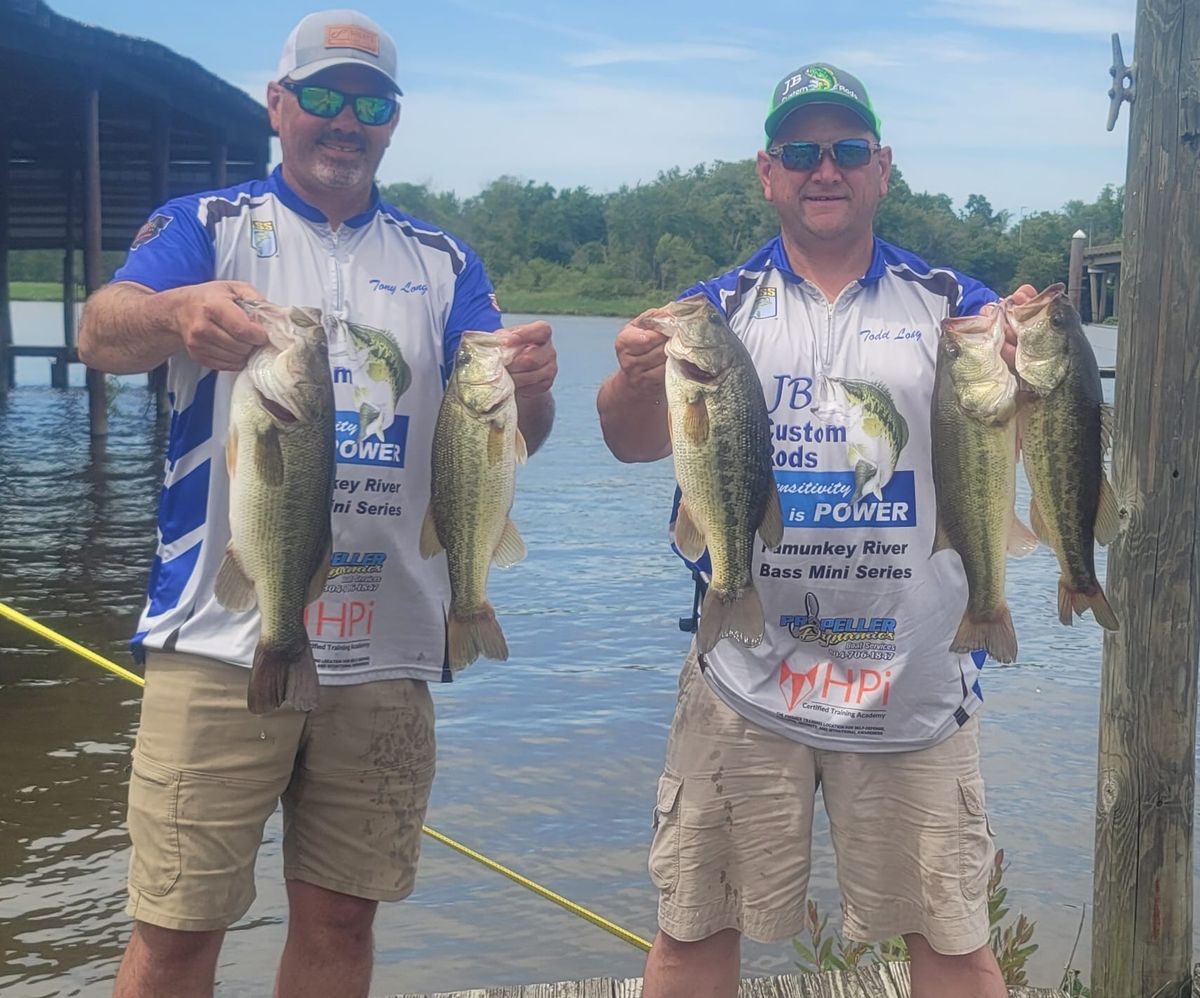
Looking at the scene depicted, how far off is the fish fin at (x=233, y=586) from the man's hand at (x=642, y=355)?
3.59 feet

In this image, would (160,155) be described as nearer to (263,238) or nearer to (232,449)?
(263,238)

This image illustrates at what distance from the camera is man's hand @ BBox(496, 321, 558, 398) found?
11.4ft

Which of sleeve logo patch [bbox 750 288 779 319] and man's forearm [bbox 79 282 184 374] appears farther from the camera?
sleeve logo patch [bbox 750 288 779 319]

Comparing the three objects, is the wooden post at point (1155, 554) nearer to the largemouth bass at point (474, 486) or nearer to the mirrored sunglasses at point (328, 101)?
the largemouth bass at point (474, 486)

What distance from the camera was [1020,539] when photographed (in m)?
3.62

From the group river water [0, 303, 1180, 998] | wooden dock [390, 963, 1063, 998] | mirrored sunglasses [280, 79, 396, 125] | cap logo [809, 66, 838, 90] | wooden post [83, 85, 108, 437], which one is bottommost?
river water [0, 303, 1180, 998]

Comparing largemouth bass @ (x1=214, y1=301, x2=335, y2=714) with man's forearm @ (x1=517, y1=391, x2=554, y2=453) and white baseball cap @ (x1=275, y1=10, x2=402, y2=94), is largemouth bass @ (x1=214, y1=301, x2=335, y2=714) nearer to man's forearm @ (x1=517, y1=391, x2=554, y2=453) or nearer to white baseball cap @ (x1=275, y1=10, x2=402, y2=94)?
man's forearm @ (x1=517, y1=391, x2=554, y2=453)

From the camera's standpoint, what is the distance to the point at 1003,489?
3.47 m

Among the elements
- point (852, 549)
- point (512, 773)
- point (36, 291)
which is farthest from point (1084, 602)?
point (36, 291)

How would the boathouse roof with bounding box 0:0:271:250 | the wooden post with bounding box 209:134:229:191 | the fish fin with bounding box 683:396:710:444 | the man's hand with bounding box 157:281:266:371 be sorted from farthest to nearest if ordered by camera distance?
the wooden post with bounding box 209:134:229:191 < the boathouse roof with bounding box 0:0:271:250 < the fish fin with bounding box 683:396:710:444 < the man's hand with bounding box 157:281:266:371

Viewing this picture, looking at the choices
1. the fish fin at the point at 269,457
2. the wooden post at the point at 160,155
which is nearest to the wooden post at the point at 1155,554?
the fish fin at the point at 269,457

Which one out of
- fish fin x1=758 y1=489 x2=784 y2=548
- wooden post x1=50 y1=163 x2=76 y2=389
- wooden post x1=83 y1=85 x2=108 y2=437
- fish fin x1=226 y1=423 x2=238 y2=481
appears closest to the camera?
fish fin x1=226 y1=423 x2=238 y2=481

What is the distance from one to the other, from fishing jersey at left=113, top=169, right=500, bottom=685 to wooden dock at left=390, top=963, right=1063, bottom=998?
5.32 feet

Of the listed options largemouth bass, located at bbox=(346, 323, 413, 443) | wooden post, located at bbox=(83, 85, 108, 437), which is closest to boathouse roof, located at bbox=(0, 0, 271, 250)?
wooden post, located at bbox=(83, 85, 108, 437)
